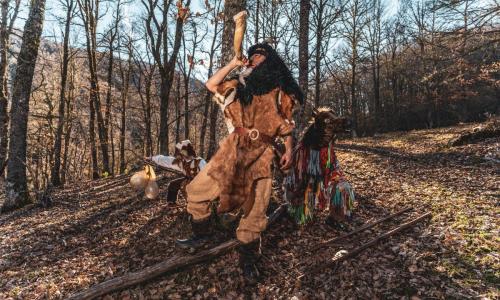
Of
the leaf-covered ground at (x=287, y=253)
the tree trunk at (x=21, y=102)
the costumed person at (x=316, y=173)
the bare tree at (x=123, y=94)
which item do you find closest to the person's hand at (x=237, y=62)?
the costumed person at (x=316, y=173)

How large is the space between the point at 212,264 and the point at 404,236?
2.46 m

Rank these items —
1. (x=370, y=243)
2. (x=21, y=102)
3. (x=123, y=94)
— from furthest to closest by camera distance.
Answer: (x=123, y=94)
(x=21, y=102)
(x=370, y=243)

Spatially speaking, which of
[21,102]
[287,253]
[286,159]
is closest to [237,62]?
[286,159]

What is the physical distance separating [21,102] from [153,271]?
5.90m

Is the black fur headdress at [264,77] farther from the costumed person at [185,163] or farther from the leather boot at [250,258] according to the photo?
the costumed person at [185,163]

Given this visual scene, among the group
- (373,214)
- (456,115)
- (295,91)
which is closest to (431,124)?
(456,115)

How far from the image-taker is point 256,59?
127 inches

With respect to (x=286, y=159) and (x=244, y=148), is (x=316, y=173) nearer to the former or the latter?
(x=286, y=159)

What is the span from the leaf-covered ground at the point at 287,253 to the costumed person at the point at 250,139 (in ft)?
1.83

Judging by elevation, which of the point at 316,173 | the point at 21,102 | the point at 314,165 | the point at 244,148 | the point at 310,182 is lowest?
the point at 310,182

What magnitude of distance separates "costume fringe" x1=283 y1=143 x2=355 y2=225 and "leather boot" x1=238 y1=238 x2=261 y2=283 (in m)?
1.16

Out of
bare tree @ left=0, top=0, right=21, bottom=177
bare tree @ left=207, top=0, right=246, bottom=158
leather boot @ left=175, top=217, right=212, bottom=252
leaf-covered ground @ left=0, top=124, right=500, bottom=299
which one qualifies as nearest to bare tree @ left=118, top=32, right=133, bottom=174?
bare tree @ left=0, top=0, right=21, bottom=177

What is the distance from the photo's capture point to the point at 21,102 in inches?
266

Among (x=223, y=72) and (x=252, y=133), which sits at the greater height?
(x=223, y=72)
